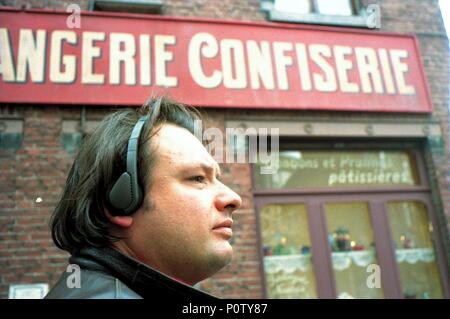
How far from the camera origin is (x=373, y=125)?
17.5 ft

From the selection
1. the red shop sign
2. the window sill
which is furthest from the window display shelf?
the window sill

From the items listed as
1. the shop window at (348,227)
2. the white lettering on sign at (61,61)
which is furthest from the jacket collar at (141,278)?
the white lettering on sign at (61,61)

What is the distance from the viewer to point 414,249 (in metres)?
5.22

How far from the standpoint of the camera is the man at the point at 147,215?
1.21 meters

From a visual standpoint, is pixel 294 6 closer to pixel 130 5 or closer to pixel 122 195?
pixel 130 5

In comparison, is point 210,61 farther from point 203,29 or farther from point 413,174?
A: point 413,174

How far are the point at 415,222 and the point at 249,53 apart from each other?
3112 millimetres

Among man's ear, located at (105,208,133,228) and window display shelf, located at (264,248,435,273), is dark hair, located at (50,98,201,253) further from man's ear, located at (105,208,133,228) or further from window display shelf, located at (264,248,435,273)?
window display shelf, located at (264,248,435,273)

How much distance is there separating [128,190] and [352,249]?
14.2 feet

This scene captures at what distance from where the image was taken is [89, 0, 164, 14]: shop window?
5.20 metres

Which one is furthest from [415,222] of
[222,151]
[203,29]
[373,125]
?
[203,29]

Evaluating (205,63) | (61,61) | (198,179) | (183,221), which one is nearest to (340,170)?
(205,63)

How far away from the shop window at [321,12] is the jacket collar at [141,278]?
4.92m
